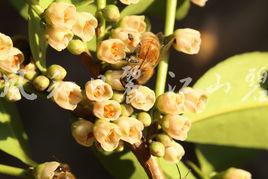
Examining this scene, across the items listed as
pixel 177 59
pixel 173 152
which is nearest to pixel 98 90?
pixel 173 152

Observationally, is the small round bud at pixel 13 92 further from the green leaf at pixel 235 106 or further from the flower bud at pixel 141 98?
the green leaf at pixel 235 106

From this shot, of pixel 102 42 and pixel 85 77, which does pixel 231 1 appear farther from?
pixel 102 42

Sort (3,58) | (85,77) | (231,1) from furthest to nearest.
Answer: (231,1) < (85,77) < (3,58)

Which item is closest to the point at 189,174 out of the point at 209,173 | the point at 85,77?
the point at 209,173

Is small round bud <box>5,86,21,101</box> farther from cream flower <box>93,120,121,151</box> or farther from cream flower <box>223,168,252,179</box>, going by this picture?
cream flower <box>223,168,252,179</box>

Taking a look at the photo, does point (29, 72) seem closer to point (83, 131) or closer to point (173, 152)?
point (83, 131)
